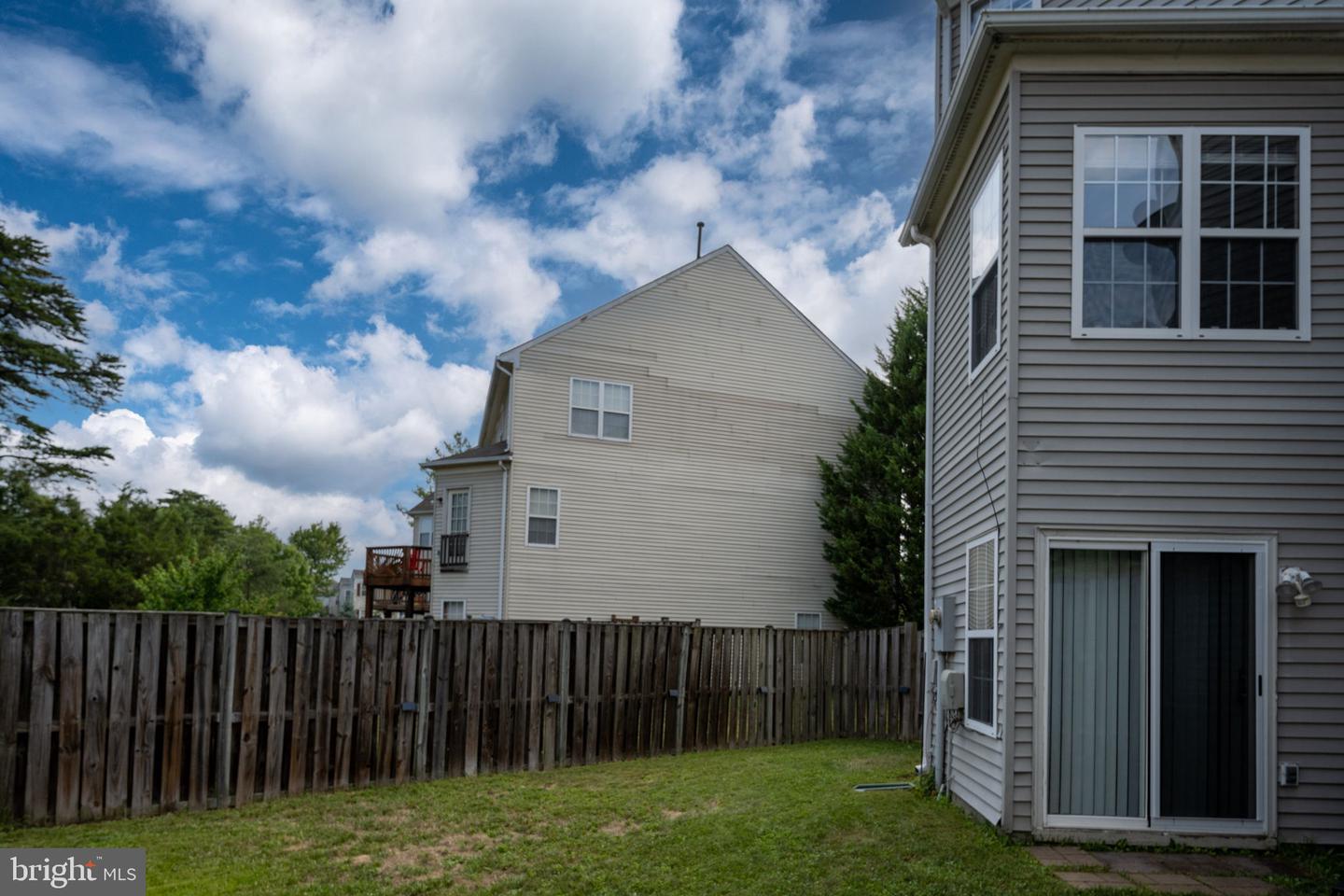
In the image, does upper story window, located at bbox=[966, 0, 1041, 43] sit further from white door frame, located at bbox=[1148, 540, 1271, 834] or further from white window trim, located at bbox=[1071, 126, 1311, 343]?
white door frame, located at bbox=[1148, 540, 1271, 834]

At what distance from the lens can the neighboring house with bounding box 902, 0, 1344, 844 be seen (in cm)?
681

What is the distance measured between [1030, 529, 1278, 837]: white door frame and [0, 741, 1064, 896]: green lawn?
0.63 metres

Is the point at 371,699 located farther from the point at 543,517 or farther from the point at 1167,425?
the point at 543,517

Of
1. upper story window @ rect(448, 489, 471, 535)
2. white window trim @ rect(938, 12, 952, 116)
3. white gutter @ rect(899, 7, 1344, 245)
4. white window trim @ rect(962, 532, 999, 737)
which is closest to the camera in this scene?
white gutter @ rect(899, 7, 1344, 245)

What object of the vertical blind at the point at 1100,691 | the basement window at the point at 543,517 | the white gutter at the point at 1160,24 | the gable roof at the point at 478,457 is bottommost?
the vertical blind at the point at 1100,691

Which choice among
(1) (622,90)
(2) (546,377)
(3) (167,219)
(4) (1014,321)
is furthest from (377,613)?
(4) (1014,321)

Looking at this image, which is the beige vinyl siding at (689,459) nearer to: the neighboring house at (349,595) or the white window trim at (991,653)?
the white window trim at (991,653)

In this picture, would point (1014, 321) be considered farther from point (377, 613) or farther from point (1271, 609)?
point (377, 613)

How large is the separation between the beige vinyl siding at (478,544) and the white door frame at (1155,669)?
1599 centimetres

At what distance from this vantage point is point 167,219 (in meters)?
16.8

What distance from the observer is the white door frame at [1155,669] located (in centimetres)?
672

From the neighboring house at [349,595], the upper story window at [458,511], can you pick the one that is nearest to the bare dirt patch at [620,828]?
the upper story window at [458,511]

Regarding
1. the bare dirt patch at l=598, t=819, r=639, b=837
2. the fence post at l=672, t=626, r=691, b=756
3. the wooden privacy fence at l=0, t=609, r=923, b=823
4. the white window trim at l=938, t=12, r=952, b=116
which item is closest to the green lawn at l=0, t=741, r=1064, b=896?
the bare dirt patch at l=598, t=819, r=639, b=837

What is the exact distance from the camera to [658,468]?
23.0 metres
